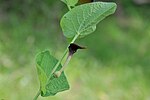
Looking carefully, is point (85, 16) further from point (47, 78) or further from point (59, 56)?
point (59, 56)

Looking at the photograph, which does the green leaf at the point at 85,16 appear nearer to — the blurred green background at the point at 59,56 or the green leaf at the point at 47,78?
the green leaf at the point at 47,78

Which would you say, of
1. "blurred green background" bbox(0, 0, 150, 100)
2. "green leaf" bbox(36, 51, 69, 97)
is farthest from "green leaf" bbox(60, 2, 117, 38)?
"blurred green background" bbox(0, 0, 150, 100)

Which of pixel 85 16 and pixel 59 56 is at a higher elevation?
pixel 85 16

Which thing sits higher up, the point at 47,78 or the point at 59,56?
the point at 47,78

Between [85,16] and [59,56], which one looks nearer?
[85,16]

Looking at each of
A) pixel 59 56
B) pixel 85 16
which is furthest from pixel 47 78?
pixel 59 56

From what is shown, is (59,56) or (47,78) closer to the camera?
(47,78)
